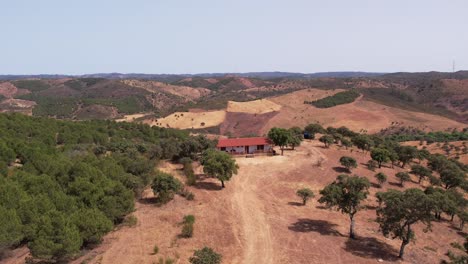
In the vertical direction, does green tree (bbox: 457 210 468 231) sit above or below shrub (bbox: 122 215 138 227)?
below

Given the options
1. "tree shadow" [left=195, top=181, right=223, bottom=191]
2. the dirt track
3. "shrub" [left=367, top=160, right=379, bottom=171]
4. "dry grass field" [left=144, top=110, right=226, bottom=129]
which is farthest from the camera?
"dry grass field" [left=144, top=110, right=226, bottom=129]

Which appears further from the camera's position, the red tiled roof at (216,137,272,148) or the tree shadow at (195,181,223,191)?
the red tiled roof at (216,137,272,148)

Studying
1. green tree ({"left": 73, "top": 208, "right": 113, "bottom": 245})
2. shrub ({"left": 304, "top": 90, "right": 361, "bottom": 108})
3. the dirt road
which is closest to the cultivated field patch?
shrub ({"left": 304, "top": 90, "right": 361, "bottom": 108})

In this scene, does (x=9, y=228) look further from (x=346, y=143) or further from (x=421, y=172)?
(x=346, y=143)

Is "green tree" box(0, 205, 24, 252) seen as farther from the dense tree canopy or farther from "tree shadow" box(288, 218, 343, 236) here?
"tree shadow" box(288, 218, 343, 236)

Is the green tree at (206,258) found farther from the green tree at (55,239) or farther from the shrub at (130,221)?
the shrub at (130,221)

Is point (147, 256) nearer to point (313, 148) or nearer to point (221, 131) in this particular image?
point (313, 148)

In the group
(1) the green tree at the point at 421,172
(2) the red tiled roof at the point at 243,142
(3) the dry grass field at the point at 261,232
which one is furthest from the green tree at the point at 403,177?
(2) the red tiled roof at the point at 243,142

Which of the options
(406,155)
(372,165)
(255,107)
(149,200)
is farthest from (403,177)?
(255,107)
